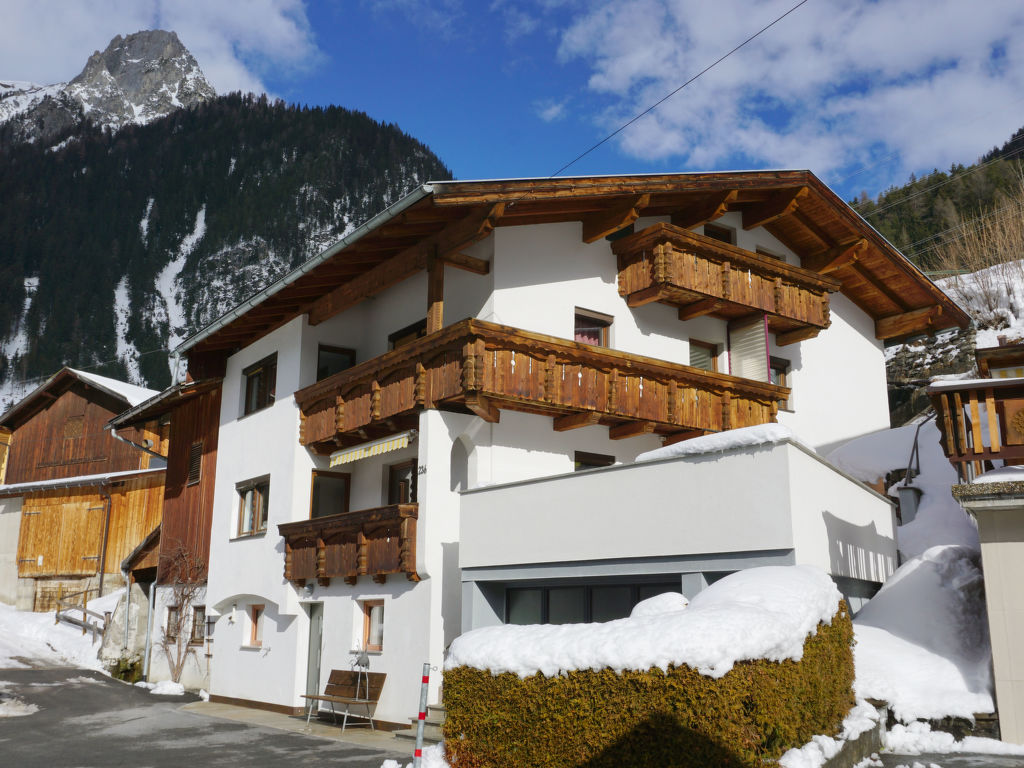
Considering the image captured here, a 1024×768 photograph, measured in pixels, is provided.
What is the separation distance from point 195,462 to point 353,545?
9190mm

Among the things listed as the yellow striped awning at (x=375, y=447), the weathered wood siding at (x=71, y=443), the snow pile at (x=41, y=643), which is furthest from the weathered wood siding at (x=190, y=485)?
the weathered wood siding at (x=71, y=443)

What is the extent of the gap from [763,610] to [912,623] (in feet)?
17.5

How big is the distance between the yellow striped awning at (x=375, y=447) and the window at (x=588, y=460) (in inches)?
122

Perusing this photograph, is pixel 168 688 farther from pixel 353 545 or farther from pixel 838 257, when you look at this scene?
pixel 838 257

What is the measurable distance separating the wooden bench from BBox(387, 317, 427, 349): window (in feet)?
20.4

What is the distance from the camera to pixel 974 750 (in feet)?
33.1

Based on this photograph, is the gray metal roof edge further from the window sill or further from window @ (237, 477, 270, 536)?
the window sill

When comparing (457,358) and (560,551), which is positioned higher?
(457,358)

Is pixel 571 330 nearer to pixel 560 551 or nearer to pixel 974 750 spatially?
pixel 560 551

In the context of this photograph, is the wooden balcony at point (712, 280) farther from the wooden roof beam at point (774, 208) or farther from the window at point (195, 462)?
the window at point (195, 462)

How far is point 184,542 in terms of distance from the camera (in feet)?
79.8

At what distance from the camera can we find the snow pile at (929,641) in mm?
10867

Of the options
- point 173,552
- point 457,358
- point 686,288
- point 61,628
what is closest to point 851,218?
point 686,288

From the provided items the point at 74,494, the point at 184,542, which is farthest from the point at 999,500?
the point at 74,494
